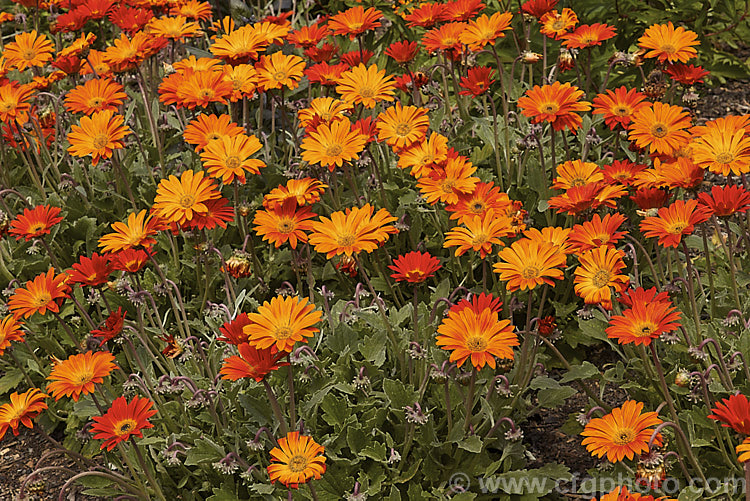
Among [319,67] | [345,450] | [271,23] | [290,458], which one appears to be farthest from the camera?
[271,23]

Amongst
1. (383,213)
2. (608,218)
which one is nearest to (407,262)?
(383,213)

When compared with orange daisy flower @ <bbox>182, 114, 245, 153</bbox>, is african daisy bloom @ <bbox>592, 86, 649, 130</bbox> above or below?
above

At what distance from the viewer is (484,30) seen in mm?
3434

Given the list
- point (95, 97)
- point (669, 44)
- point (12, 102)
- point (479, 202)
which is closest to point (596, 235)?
point (479, 202)

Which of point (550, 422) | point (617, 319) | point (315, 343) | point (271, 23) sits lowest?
point (550, 422)

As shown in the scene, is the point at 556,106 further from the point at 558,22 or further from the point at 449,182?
the point at 558,22

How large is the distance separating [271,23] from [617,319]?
2.37 metres

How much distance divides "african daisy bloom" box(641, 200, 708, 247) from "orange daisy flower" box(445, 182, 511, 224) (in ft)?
1.57

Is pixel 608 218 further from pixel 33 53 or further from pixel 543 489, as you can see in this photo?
pixel 33 53

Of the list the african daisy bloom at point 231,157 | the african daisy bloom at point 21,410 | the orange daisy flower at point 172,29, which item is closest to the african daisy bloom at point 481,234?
the african daisy bloom at point 231,157

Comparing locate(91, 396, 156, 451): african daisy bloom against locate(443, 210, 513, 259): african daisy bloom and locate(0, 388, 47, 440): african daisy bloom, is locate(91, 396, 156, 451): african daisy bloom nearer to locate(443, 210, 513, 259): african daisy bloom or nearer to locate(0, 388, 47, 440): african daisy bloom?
locate(0, 388, 47, 440): african daisy bloom

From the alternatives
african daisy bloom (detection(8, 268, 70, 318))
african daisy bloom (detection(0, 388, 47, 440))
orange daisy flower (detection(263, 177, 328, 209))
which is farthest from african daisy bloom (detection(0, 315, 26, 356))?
orange daisy flower (detection(263, 177, 328, 209))

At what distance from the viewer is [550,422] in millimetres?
3059

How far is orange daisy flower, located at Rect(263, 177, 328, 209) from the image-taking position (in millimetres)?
2750
